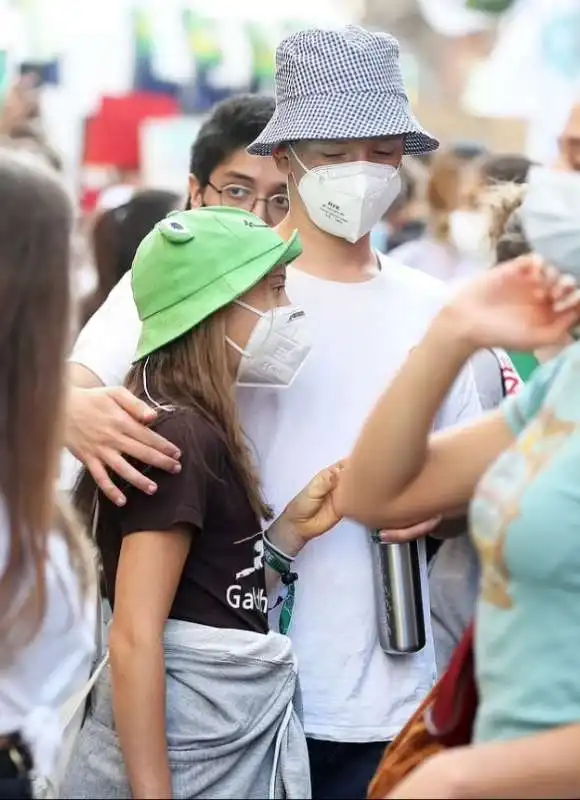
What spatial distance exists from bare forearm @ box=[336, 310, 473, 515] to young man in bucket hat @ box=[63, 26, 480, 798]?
2.39 ft

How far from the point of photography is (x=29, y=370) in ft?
6.23

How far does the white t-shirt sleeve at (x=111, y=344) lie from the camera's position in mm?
2900

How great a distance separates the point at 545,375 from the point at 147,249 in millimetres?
979

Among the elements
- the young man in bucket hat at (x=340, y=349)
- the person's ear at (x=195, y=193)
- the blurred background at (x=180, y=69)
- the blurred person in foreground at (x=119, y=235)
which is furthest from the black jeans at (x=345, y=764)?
the blurred background at (x=180, y=69)

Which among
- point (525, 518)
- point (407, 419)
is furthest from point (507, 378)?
point (525, 518)

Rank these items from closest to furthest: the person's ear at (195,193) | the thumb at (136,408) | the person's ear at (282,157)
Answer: the thumb at (136,408) < the person's ear at (282,157) < the person's ear at (195,193)

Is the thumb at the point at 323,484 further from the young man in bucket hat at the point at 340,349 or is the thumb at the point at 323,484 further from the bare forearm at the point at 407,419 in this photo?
the bare forearm at the point at 407,419

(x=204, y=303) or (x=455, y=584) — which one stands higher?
(x=204, y=303)

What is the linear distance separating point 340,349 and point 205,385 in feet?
1.18

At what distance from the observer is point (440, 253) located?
6.62m

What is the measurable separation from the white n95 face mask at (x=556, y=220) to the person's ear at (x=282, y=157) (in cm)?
116

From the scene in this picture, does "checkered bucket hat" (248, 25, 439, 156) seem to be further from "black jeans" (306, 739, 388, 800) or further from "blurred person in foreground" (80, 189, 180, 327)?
"blurred person in foreground" (80, 189, 180, 327)

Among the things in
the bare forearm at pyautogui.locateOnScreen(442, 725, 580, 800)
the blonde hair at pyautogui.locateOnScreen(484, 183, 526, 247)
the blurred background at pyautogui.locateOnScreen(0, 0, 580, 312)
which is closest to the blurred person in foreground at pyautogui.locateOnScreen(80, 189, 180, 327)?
the blurred background at pyautogui.locateOnScreen(0, 0, 580, 312)

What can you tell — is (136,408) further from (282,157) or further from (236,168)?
(236,168)
